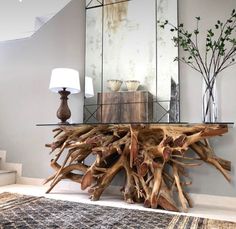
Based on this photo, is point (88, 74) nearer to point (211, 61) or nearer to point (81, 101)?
point (81, 101)

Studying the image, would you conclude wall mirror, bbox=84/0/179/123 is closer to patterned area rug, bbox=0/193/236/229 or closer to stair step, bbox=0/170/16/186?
patterned area rug, bbox=0/193/236/229

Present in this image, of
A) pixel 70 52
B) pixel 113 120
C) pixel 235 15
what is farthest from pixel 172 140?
pixel 70 52

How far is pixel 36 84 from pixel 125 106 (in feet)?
4.65

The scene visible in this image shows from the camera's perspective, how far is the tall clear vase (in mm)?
2327

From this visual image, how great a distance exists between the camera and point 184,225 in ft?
5.46

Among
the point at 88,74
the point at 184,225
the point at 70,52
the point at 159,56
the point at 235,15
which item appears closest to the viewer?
the point at 184,225

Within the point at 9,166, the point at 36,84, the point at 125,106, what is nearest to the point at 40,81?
the point at 36,84

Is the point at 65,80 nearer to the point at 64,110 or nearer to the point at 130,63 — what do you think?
the point at 64,110

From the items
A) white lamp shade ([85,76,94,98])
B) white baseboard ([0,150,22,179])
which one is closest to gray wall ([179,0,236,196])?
white lamp shade ([85,76,94,98])

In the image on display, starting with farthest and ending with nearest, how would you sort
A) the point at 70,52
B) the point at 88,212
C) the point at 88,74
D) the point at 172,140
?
the point at 70,52 < the point at 88,74 < the point at 172,140 < the point at 88,212

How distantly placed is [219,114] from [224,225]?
1036mm

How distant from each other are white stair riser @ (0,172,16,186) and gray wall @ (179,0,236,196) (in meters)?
2.29

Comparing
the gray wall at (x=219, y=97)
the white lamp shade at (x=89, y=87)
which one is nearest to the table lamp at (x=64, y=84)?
the white lamp shade at (x=89, y=87)

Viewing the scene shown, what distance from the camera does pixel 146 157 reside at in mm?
2125
